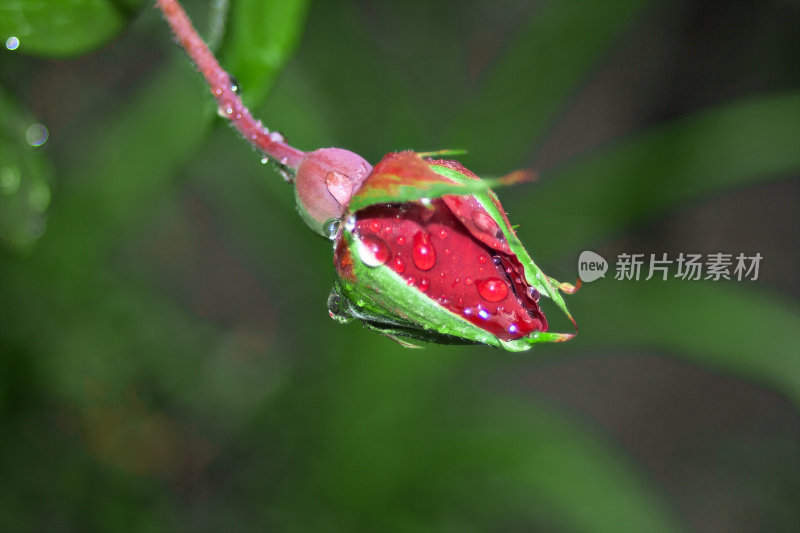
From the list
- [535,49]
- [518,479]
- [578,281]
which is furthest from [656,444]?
[578,281]

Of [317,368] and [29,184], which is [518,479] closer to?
[317,368]

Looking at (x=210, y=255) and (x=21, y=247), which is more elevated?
(x=210, y=255)

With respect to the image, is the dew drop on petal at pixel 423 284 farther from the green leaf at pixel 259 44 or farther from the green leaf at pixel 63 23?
the green leaf at pixel 63 23

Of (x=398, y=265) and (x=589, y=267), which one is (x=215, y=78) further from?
(x=589, y=267)

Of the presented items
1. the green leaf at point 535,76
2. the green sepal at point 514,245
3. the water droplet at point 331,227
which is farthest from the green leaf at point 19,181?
the green leaf at point 535,76

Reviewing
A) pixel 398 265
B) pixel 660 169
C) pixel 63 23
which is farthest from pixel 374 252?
pixel 660 169

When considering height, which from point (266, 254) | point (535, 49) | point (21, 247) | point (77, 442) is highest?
point (535, 49)

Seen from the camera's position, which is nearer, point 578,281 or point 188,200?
point 578,281
